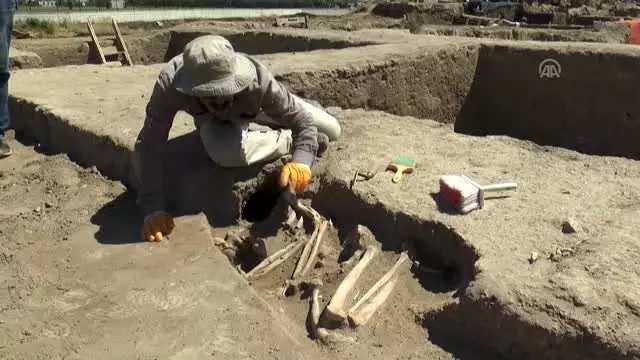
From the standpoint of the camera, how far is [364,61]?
6.47 meters

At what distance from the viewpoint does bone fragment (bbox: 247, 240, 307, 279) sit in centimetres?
345

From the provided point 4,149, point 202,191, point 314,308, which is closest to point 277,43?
point 4,149

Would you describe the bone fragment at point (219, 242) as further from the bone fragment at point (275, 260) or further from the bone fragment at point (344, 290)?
the bone fragment at point (344, 290)

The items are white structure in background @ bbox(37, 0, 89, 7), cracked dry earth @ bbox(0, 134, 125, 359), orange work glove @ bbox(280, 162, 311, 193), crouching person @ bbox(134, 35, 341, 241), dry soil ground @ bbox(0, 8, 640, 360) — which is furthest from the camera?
white structure in background @ bbox(37, 0, 89, 7)

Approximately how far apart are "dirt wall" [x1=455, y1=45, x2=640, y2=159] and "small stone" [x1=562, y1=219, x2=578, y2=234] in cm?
408

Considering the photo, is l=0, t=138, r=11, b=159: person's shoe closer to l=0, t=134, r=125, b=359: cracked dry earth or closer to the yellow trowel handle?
l=0, t=134, r=125, b=359: cracked dry earth

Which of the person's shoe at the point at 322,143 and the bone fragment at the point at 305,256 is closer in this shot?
the bone fragment at the point at 305,256

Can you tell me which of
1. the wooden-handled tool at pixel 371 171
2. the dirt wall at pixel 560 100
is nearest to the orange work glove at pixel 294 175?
the wooden-handled tool at pixel 371 171

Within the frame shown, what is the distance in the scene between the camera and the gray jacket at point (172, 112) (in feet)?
11.3

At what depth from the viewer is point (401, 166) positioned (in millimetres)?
3938

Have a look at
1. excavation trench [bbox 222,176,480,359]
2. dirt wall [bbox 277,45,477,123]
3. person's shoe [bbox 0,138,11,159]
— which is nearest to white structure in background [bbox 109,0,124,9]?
dirt wall [bbox 277,45,477,123]

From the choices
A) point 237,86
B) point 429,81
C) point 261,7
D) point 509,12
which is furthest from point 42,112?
point 261,7

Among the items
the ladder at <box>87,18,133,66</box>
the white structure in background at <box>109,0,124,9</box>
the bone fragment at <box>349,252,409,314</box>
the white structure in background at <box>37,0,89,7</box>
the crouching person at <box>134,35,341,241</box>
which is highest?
the crouching person at <box>134,35,341,241</box>

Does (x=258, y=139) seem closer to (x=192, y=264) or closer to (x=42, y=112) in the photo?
(x=192, y=264)
